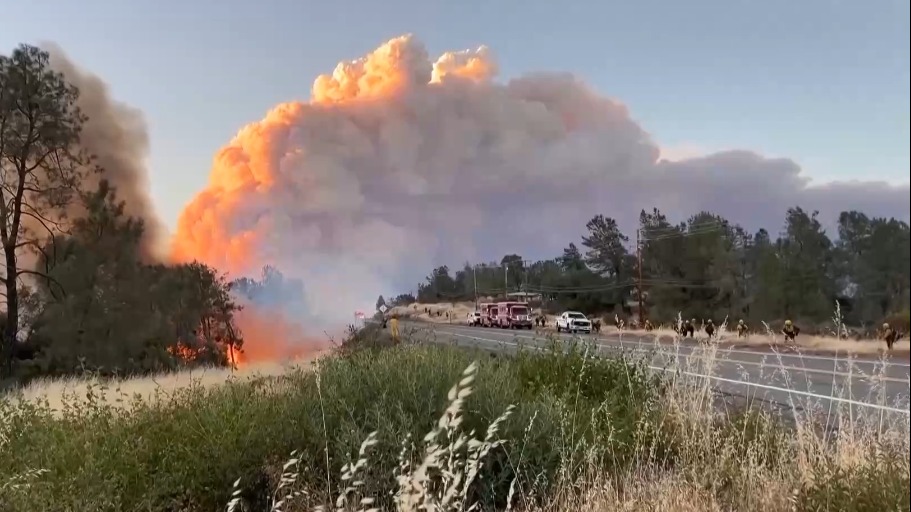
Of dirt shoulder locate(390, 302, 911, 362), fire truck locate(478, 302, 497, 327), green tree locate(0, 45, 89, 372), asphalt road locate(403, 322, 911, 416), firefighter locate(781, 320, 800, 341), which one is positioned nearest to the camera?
dirt shoulder locate(390, 302, 911, 362)

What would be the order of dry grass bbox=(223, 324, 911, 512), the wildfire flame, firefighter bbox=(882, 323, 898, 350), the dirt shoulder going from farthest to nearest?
the wildfire flame, the dirt shoulder, dry grass bbox=(223, 324, 911, 512), firefighter bbox=(882, 323, 898, 350)

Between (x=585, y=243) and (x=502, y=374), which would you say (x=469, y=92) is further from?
(x=502, y=374)

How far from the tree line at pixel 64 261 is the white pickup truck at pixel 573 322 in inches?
105

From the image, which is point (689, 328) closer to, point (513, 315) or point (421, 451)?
point (513, 315)

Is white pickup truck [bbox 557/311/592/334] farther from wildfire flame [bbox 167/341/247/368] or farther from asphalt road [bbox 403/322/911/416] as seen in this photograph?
wildfire flame [bbox 167/341/247/368]

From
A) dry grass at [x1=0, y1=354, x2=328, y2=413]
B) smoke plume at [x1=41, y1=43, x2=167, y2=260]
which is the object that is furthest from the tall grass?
smoke plume at [x1=41, y1=43, x2=167, y2=260]

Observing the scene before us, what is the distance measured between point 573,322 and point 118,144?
3607 millimetres

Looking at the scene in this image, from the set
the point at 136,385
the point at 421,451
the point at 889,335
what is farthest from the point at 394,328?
the point at 889,335

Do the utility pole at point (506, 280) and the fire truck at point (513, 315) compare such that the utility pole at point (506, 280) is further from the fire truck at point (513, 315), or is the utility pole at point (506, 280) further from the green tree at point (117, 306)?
the green tree at point (117, 306)

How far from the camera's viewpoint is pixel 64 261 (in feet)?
15.1

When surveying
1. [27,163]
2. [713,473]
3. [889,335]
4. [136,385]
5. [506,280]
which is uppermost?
[27,163]

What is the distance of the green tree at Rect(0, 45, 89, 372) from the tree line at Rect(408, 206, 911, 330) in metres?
2.52

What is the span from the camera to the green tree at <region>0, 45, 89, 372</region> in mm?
4551

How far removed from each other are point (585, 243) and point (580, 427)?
1791 millimetres
